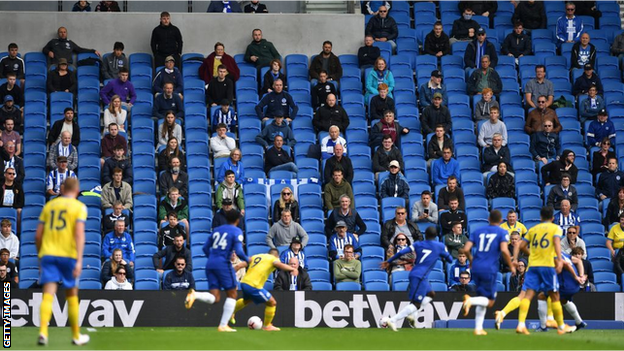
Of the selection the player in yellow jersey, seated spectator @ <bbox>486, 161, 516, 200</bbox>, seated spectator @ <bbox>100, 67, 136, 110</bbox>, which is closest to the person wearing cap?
seated spectator @ <bbox>486, 161, 516, 200</bbox>

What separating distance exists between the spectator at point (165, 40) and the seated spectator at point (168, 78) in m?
0.49

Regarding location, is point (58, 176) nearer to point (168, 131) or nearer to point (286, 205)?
point (168, 131)

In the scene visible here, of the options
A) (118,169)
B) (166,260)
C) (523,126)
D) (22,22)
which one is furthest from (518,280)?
(22,22)

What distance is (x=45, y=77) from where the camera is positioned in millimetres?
25109

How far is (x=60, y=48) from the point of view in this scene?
83.1 feet

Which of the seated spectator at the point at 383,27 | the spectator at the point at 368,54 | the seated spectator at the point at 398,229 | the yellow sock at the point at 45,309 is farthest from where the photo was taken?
the seated spectator at the point at 383,27

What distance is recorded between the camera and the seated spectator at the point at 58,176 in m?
22.2

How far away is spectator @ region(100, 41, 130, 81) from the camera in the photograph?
984 inches

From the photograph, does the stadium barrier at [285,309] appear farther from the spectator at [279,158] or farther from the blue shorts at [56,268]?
the blue shorts at [56,268]

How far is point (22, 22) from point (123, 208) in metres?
6.61

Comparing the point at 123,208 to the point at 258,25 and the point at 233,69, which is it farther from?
the point at 258,25

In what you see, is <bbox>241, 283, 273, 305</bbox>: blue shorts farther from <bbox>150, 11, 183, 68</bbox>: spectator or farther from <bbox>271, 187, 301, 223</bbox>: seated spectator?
<bbox>150, 11, 183, 68</bbox>: spectator

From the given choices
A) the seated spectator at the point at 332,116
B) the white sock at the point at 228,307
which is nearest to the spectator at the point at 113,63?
the seated spectator at the point at 332,116

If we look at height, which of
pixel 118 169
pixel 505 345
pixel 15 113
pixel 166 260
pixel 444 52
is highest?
pixel 444 52
